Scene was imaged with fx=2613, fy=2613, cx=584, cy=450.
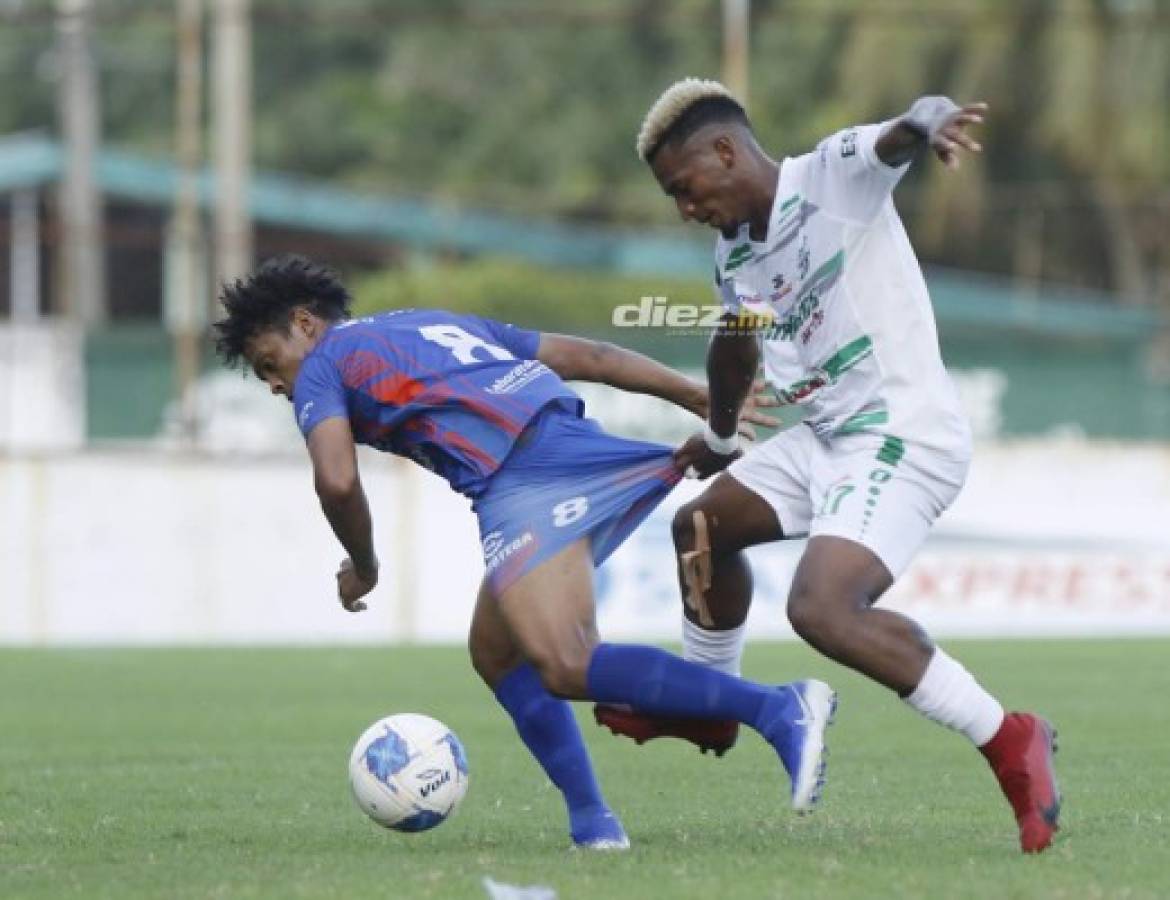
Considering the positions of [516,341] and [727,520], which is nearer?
[727,520]

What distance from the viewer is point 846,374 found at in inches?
313

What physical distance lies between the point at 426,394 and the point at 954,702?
1890 millimetres

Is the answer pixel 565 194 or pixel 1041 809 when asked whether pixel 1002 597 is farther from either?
pixel 565 194

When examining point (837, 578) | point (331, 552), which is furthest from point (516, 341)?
point (331, 552)

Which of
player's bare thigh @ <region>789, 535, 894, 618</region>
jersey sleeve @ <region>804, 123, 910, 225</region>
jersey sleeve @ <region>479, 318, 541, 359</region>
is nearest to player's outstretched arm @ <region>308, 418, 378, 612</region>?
jersey sleeve @ <region>479, 318, 541, 359</region>

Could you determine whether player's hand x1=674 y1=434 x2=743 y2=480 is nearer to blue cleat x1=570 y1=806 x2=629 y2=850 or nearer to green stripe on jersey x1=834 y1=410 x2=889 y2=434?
green stripe on jersey x1=834 y1=410 x2=889 y2=434

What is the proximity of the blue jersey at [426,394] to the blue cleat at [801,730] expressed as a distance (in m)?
1.18

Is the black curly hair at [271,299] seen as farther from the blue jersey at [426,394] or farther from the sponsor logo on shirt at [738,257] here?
the sponsor logo on shirt at [738,257]

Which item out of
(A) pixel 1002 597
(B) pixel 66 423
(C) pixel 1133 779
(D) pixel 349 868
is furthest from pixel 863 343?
(B) pixel 66 423

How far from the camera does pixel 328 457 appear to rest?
7871 mm

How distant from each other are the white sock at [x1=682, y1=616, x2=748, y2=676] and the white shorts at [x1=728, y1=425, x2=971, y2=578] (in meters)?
0.67

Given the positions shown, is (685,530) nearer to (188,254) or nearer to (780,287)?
(780,287)

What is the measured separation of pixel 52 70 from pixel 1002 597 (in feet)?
121

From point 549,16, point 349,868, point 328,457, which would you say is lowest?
point 349,868
